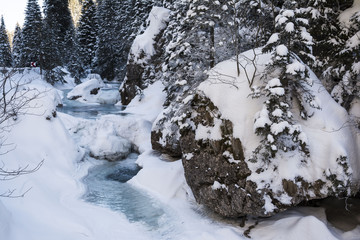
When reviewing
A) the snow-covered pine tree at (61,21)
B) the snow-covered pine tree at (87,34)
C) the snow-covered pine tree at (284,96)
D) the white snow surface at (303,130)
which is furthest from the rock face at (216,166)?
the snow-covered pine tree at (61,21)

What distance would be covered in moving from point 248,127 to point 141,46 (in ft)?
60.2

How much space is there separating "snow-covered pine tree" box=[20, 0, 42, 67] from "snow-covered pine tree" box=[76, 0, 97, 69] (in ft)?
22.1

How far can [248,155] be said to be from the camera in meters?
6.63

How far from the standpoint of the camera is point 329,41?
26.3 feet

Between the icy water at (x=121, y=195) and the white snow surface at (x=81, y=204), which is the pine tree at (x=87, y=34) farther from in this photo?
the icy water at (x=121, y=195)

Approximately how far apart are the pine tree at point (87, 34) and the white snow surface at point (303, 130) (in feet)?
119

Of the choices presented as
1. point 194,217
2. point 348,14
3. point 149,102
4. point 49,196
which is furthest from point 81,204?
point 149,102

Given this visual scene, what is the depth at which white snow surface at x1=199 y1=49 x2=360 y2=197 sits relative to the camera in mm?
5996

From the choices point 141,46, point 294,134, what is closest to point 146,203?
point 294,134

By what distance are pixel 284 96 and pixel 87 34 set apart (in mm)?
39637

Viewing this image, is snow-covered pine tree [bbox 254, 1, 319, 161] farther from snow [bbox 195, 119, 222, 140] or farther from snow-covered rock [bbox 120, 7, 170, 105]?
snow-covered rock [bbox 120, 7, 170, 105]

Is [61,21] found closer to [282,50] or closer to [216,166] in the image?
[216,166]

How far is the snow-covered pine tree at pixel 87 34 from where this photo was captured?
3903cm

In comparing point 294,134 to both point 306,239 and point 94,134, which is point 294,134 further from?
point 94,134
